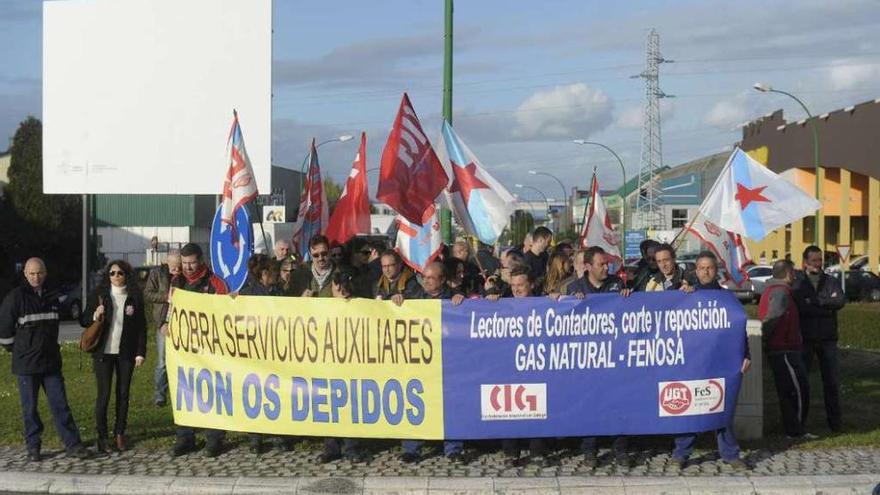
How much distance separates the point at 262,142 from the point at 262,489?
467 inches

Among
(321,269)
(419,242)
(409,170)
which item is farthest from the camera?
(419,242)

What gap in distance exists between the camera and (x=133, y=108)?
20422 mm

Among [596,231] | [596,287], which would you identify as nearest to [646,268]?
[596,287]

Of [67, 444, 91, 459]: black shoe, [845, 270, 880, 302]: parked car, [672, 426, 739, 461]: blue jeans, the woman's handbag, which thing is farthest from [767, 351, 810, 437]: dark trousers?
[845, 270, 880, 302]: parked car

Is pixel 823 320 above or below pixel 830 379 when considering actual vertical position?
above

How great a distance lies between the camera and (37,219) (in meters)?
48.3

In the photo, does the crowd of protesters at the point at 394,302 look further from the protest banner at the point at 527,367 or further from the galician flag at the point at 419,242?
the galician flag at the point at 419,242

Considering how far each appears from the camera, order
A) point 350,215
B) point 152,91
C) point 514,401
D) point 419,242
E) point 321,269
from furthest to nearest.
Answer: point 152,91 → point 350,215 → point 419,242 → point 321,269 → point 514,401

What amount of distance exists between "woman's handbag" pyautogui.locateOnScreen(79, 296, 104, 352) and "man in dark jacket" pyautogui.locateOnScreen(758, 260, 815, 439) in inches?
219

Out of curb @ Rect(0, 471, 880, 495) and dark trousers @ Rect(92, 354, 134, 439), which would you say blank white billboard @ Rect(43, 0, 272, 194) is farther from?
curb @ Rect(0, 471, 880, 495)

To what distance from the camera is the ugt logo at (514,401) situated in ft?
28.1

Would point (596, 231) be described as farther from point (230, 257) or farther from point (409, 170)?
point (230, 257)

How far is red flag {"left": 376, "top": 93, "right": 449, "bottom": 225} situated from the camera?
32.1 feet

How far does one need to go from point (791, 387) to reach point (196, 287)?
5.26m
